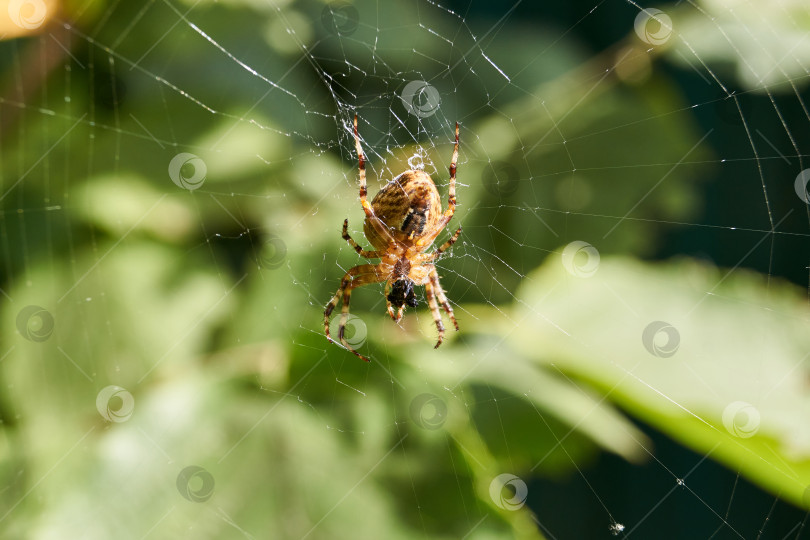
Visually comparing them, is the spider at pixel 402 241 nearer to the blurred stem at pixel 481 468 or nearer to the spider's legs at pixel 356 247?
the spider's legs at pixel 356 247

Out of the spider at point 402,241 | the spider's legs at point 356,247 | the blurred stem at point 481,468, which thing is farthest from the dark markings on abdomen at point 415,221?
the blurred stem at point 481,468

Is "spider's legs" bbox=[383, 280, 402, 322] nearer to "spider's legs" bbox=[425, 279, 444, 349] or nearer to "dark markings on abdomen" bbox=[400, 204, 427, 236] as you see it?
"spider's legs" bbox=[425, 279, 444, 349]

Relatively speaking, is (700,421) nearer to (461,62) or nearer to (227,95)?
(461,62)

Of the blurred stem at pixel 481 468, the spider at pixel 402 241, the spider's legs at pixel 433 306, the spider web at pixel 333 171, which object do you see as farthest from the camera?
the spider's legs at pixel 433 306

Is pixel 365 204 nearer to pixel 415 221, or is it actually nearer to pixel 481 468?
pixel 415 221

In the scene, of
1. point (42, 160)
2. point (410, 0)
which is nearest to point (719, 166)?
point (410, 0)
